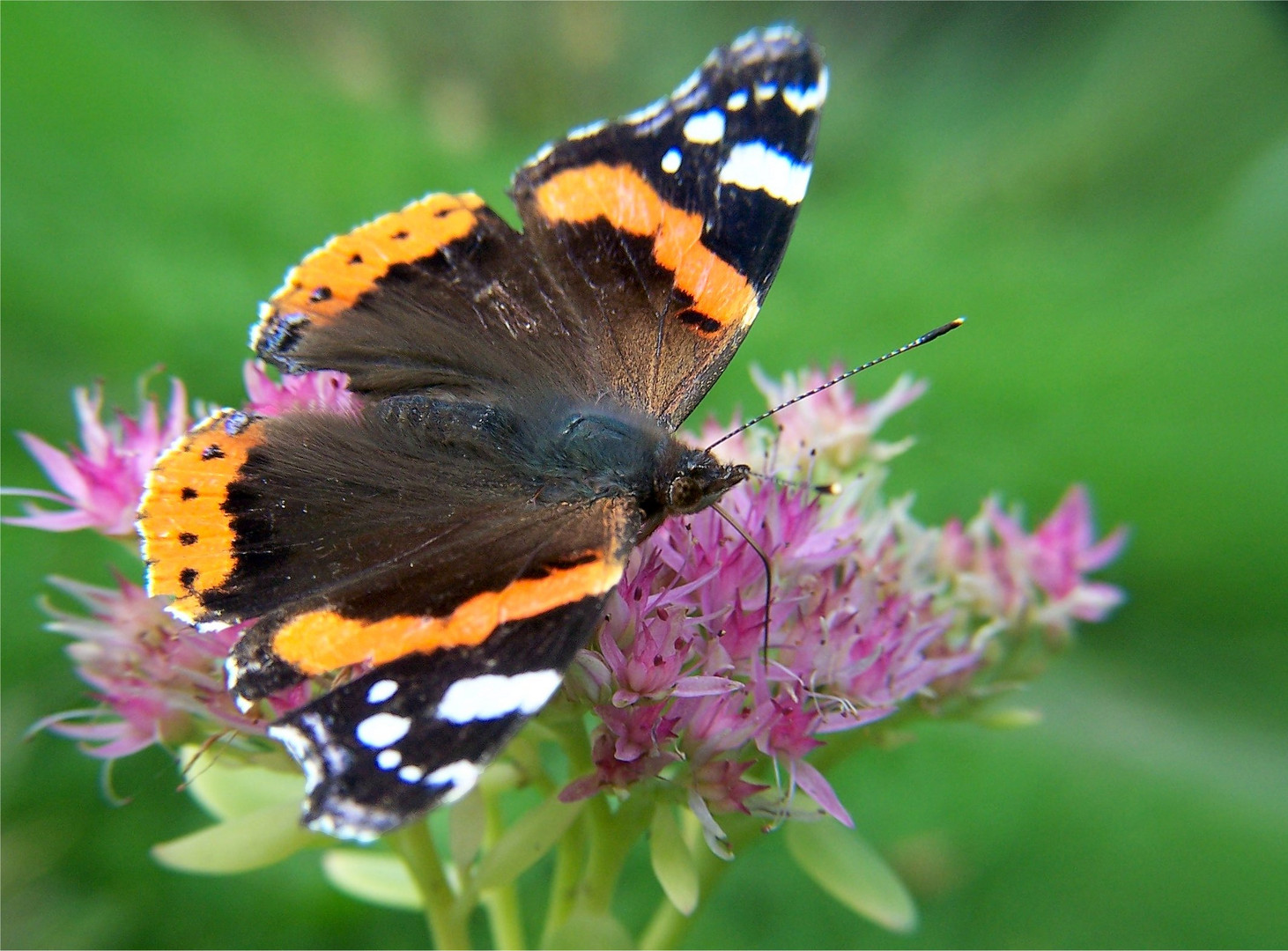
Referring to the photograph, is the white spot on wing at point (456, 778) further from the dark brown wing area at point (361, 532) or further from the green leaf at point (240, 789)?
the green leaf at point (240, 789)

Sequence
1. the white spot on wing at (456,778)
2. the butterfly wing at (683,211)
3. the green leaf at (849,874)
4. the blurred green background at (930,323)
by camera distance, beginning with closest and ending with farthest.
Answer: the white spot on wing at (456,778) < the green leaf at (849,874) < the butterfly wing at (683,211) < the blurred green background at (930,323)

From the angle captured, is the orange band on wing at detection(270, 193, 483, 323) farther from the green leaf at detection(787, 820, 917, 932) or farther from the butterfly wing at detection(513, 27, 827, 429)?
the green leaf at detection(787, 820, 917, 932)

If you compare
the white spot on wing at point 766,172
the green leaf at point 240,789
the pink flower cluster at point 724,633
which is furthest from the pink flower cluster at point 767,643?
the green leaf at point 240,789

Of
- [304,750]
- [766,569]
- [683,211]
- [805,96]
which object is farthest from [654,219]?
[304,750]

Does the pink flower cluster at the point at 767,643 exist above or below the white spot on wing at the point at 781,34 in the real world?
below

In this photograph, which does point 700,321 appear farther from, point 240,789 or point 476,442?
point 240,789

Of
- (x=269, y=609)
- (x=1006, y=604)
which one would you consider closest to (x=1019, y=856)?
(x=1006, y=604)

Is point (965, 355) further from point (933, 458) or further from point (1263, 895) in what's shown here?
point (1263, 895)

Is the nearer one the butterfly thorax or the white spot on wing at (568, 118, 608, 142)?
the butterfly thorax

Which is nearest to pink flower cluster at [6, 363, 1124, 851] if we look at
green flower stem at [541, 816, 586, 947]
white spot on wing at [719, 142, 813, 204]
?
green flower stem at [541, 816, 586, 947]
